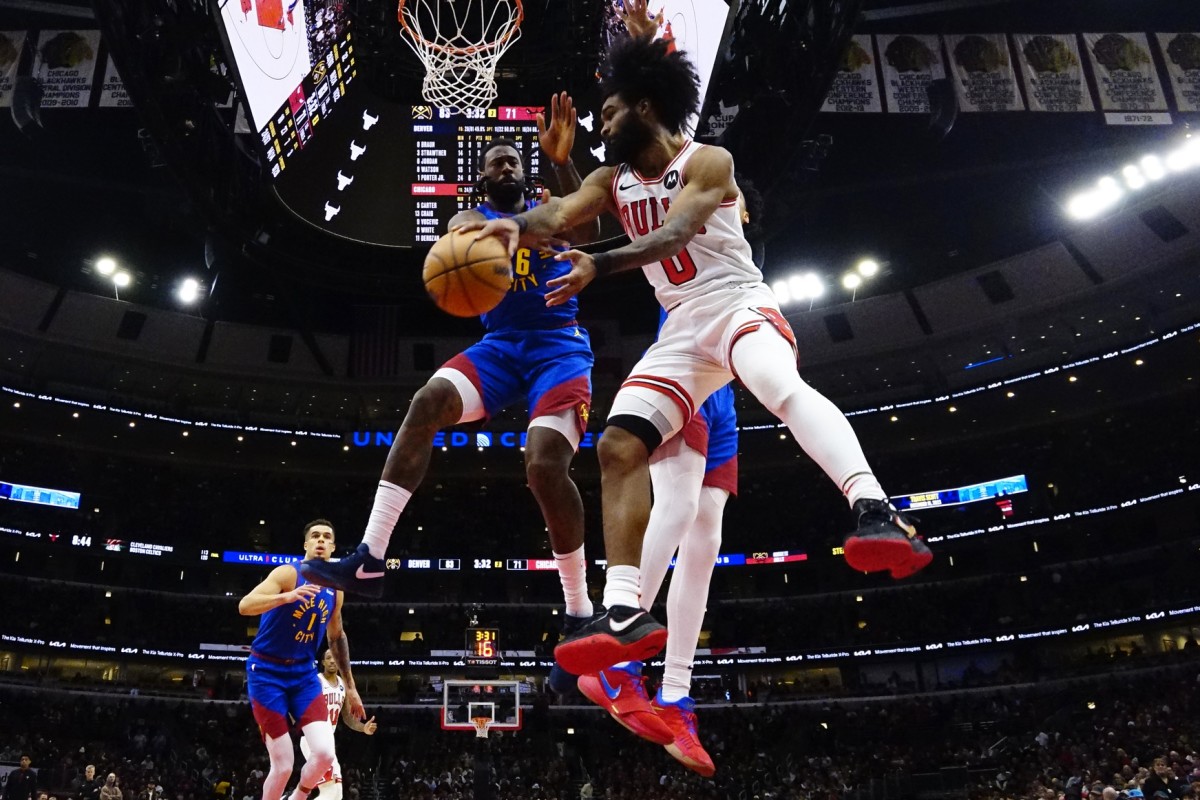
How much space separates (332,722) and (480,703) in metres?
11.4

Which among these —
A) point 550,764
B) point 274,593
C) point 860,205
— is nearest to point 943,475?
point 860,205

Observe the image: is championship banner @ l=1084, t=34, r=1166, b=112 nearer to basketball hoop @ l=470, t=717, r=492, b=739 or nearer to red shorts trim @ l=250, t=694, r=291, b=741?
basketball hoop @ l=470, t=717, r=492, b=739

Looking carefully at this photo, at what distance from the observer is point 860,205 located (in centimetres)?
2530

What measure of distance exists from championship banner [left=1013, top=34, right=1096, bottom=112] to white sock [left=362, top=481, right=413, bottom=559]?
17.5 m

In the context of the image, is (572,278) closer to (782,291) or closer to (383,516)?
(383,516)

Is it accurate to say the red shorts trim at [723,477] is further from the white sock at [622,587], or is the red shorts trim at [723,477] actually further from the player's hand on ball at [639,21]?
the player's hand on ball at [639,21]

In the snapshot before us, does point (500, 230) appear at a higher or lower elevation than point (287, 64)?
lower

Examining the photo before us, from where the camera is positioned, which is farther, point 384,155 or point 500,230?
point 384,155

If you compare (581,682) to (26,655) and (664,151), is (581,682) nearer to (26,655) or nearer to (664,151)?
(664,151)

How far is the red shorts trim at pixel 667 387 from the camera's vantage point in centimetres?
414

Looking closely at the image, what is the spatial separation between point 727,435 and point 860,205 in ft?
70.9

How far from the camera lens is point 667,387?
414 centimetres

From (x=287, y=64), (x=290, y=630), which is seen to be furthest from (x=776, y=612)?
(x=290, y=630)

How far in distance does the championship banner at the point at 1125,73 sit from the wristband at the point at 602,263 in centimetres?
1835
